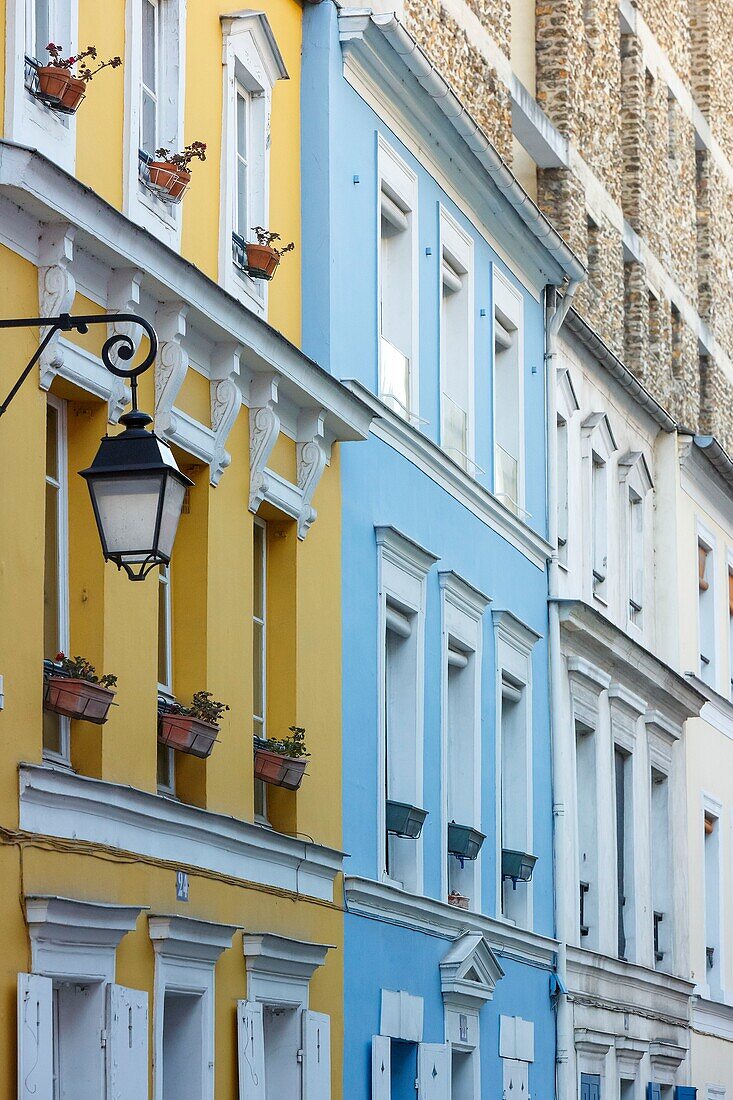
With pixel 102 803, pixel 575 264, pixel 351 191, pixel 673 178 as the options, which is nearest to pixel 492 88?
pixel 575 264

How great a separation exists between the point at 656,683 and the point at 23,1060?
16.6m

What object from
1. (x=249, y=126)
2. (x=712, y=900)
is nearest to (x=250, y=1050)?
(x=249, y=126)

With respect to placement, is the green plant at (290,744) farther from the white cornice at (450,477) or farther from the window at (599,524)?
the window at (599,524)

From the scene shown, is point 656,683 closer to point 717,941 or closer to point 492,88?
point 717,941

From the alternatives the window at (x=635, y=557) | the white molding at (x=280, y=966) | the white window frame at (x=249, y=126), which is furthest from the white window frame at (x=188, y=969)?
the window at (x=635, y=557)

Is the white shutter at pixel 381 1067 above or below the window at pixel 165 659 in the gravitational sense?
below

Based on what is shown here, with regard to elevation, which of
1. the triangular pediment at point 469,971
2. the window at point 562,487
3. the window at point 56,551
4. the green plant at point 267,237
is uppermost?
the window at point 562,487

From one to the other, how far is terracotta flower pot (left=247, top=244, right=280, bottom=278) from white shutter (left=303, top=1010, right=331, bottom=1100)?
188 inches

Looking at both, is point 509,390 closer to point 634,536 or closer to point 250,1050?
point 634,536

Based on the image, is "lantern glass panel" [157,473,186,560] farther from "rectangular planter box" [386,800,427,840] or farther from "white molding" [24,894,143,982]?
"rectangular planter box" [386,800,427,840]

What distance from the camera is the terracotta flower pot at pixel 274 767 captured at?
49.8 ft

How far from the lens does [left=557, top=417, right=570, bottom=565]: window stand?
24.2m

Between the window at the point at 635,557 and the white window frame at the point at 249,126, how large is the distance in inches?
462

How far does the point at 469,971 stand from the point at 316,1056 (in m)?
3.68
